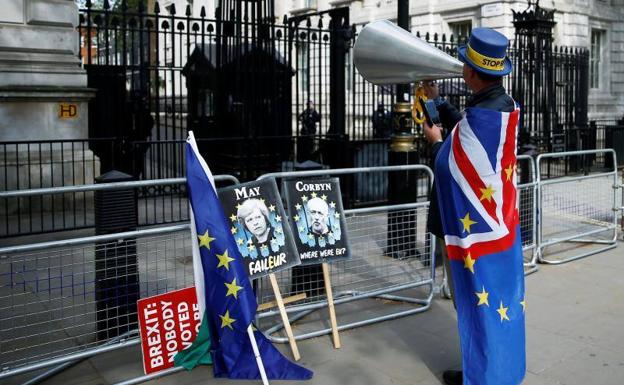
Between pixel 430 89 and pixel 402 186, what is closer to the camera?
pixel 430 89

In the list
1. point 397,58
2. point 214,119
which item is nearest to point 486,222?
point 397,58

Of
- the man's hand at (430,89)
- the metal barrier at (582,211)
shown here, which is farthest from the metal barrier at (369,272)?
the metal barrier at (582,211)

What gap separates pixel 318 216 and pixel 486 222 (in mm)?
1553

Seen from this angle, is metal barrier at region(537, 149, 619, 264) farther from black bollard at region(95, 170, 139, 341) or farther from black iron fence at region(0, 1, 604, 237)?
black bollard at region(95, 170, 139, 341)

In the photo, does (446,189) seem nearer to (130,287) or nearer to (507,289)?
(507,289)

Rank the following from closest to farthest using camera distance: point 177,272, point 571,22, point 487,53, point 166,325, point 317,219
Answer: point 487,53, point 166,325, point 317,219, point 177,272, point 571,22

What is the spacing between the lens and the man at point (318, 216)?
518cm

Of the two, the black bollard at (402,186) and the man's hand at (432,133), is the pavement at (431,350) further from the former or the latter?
the man's hand at (432,133)

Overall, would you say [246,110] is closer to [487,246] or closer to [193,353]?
[193,353]

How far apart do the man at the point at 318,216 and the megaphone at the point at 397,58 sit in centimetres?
108

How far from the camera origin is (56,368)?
4.53 meters

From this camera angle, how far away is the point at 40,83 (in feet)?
36.2

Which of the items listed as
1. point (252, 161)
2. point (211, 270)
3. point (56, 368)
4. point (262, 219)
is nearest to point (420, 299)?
point (262, 219)

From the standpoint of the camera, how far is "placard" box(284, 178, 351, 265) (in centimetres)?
510
